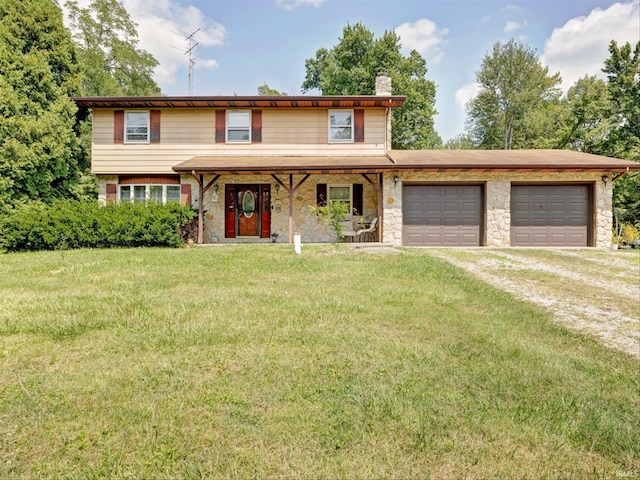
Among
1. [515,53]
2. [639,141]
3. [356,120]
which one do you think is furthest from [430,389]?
[515,53]

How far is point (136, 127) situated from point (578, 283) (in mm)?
13647

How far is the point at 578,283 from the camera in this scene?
614 cm

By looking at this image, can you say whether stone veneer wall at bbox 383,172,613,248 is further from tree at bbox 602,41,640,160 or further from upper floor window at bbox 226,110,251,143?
tree at bbox 602,41,640,160

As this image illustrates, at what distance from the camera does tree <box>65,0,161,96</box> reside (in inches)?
790

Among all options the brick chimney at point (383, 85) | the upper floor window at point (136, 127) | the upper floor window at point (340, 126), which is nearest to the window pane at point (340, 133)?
the upper floor window at point (340, 126)

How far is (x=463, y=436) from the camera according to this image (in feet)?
6.56

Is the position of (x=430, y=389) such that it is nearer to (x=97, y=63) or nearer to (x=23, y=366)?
(x=23, y=366)

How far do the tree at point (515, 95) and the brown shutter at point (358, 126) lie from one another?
784 inches

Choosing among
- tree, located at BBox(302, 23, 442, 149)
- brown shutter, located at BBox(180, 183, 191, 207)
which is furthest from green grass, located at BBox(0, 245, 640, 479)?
tree, located at BBox(302, 23, 442, 149)

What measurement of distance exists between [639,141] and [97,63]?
94.7 feet

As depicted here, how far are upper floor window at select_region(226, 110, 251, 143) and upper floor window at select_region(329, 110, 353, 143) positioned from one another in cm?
295

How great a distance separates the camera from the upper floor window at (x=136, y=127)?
12.8 meters

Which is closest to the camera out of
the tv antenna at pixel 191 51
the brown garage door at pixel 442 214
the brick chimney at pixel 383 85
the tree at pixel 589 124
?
the brown garage door at pixel 442 214

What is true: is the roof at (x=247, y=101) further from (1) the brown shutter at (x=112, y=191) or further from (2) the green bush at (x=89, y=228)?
(2) the green bush at (x=89, y=228)
